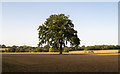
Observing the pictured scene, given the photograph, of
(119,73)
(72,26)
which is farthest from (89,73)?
(72,26)

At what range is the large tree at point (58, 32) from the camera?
4259cm

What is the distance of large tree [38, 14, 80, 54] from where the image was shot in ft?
140

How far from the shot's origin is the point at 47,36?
43.8 meters

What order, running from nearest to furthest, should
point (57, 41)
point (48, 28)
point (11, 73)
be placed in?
point (11, 73) < point (57, 41) < point (48, 28)

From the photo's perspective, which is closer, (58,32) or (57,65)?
(57,65)

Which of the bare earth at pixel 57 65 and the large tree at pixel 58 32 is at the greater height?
the large tree at pixel 58 32

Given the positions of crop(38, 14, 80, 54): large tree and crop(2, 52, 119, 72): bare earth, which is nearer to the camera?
crop(2, 52, 119, 72): bare earth

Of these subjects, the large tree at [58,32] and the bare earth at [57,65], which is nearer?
the bare earth at [57,65]

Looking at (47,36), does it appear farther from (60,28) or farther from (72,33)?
(72,33)

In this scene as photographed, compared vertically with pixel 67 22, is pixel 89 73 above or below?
below

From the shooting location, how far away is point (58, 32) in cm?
4341

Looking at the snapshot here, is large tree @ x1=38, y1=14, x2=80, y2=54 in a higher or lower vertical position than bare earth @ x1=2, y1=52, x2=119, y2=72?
higher

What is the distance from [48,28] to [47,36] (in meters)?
2.89

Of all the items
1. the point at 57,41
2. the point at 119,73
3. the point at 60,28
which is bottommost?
the point at 119,73
